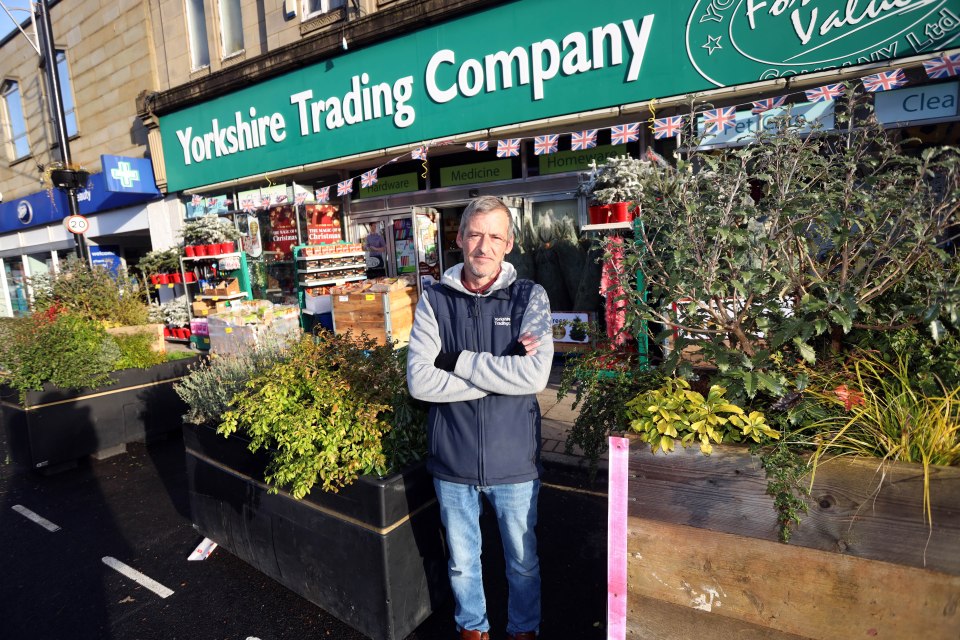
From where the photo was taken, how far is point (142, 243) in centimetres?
1661

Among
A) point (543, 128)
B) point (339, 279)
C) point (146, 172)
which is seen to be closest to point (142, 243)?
point (146, 172)

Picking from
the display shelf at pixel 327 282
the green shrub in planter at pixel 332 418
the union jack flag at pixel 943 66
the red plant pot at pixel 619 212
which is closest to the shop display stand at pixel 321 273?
the display shelf at pixel 327 282

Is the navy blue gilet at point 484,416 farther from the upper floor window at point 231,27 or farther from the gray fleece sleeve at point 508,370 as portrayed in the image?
the upper floor window at point 231,27

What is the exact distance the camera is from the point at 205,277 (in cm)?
1111

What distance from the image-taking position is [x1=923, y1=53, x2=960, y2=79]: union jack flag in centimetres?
508

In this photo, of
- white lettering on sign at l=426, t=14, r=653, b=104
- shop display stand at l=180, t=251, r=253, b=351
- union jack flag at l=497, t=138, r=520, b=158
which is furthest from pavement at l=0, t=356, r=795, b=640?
shop display stand at l=180, t=251, r=253, b=351

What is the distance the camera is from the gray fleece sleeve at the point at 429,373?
89.7 inches

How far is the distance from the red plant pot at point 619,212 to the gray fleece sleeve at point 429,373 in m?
3.43

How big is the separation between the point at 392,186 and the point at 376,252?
4.59ft

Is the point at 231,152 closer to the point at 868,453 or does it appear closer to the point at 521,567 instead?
the point at 521,567

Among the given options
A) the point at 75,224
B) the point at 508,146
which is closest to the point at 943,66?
the point at 508,146

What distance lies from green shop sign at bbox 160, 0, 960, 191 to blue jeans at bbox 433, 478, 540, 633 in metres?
6.11

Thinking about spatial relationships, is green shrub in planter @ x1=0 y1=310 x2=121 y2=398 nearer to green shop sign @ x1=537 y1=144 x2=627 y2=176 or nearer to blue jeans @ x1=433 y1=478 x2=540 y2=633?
blue jeans @ x1=433 y1=478 x2=540 y2=633

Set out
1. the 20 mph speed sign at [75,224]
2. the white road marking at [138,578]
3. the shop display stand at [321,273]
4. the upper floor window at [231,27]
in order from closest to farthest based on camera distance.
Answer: the white road marking at [138,578]
the shop display stand at [321,273]
the 20 mph speed sign at [75,224]
the upper floor window at [231,27]
